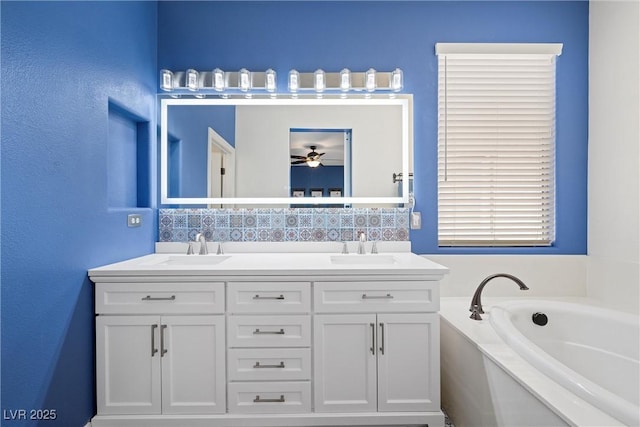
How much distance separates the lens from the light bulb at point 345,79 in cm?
227

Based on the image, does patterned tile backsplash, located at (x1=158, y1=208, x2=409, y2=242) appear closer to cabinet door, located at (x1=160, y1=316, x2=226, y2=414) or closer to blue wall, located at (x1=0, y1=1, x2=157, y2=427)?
blue wall, located at (x1=0, y1=1, x2=157, y2=427)

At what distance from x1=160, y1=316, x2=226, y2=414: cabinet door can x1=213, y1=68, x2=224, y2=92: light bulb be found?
55.3 inches

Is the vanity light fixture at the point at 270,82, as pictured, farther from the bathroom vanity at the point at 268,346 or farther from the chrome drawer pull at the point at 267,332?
the chrome drawer pull at the point at 267,332

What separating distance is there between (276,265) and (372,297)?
49cm

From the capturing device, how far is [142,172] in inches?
87.6

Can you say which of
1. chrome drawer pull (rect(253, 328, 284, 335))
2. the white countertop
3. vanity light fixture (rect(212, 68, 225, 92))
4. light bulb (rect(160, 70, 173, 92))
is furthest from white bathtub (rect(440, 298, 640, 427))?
light bulb (rect(160, 70, 173, 92))

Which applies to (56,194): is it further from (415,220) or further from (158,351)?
(415,220)

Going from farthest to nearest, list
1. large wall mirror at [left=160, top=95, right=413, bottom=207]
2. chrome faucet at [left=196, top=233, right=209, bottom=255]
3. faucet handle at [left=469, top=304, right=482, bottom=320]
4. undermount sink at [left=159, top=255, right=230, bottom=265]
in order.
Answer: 1. large wall mirror at [left=160, top=95, right=413, bottom=207]
2. chrome faucet at [left=196, top=233, right=209, bottom=255]
3. undermount sink at [left=159, top=255, right=230, bottom=265]
4. faucet handle at [left=469, top=304, right=482, bottom=320]

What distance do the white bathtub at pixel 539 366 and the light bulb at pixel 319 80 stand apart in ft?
4.97

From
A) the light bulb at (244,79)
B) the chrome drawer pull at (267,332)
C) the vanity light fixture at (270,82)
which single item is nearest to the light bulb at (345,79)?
the vanity light fixture at (270,82)

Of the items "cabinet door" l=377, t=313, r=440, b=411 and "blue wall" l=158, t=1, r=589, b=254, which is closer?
"cabinet door" l=377, t=313, r=440, b=411

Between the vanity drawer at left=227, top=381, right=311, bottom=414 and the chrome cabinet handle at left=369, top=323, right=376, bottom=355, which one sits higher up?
the chrome cabinet handle at left=369, top=323, right=376, bottom=355

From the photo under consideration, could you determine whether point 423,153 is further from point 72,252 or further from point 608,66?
point 72,252

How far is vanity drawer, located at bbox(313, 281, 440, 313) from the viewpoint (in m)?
1.70
